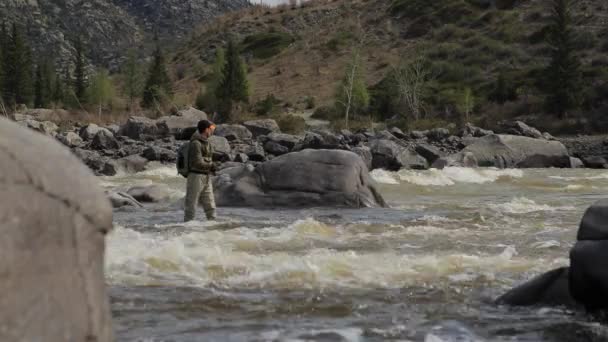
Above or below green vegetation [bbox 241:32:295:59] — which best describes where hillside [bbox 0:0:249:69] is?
above

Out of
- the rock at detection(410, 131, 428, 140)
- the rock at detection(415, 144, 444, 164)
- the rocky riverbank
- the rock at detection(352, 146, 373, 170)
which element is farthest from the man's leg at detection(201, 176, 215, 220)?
the rock at detection(410, 131, 428, 140)

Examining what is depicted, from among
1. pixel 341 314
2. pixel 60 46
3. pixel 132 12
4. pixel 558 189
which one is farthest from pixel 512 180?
pixel 132 12

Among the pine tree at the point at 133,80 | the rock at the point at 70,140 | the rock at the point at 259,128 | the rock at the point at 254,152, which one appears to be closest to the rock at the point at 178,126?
the rock at the point at 259,128

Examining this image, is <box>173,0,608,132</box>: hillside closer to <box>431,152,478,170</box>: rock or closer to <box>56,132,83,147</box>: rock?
<box>431,152,478,170</box>: rock

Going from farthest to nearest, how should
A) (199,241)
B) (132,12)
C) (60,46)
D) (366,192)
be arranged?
(132,12) < (60,46) < (366,192) < (199,241)

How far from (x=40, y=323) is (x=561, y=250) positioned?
7.53 metres

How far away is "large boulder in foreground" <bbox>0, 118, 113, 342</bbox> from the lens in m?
2.32

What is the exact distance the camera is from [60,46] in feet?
451

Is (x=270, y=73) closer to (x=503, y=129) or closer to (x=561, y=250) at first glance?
(x=503, y=129)

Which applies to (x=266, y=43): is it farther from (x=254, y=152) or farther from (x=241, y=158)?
(x=241, y=158)

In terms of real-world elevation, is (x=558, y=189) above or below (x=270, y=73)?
below

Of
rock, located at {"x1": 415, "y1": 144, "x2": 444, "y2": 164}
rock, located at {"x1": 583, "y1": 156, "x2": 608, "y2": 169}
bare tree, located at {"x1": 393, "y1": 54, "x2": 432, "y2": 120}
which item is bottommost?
rock, located at {"x1": 583, "y1": 156, "x2": 608, "y2": 169}

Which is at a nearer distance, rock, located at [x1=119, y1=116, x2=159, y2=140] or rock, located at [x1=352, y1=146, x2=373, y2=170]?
rock, located at [x1=352, y1=146, x2=373, y2=170]

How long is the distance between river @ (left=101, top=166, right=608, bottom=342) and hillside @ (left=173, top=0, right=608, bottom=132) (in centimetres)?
3438
